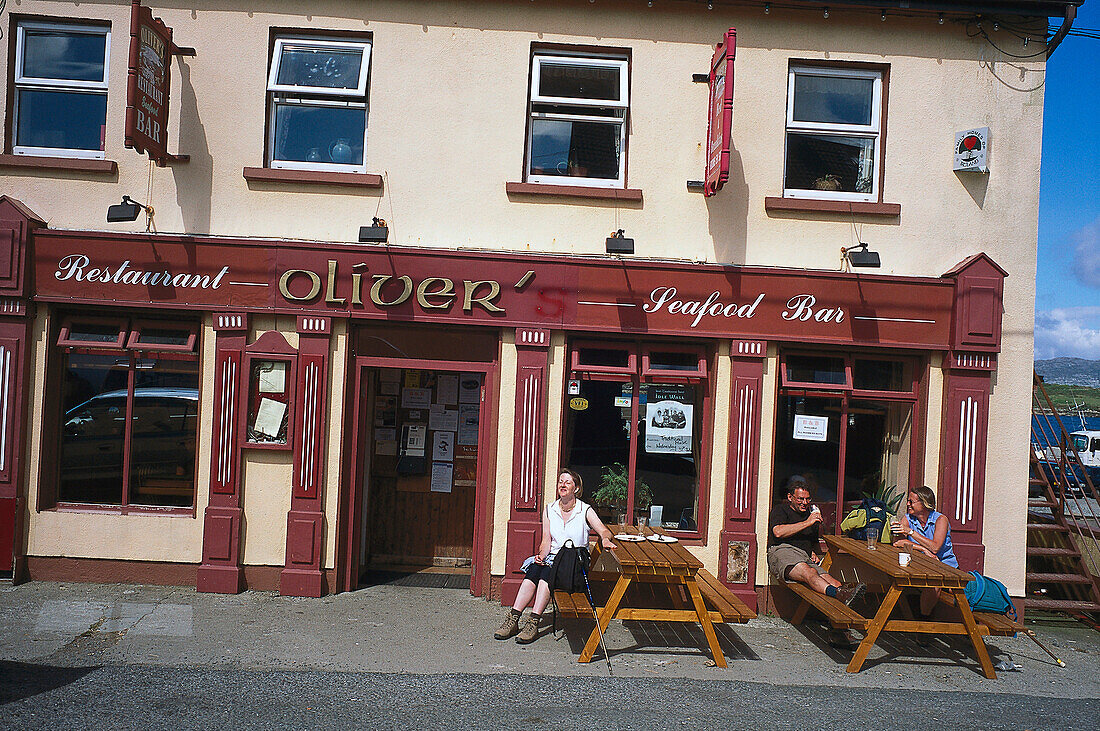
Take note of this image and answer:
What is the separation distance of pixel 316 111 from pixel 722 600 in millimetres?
6143

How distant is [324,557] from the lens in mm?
8094

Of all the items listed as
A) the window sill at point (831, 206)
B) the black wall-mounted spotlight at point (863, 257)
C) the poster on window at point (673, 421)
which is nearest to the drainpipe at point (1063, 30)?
the window sill at point (831, 206)

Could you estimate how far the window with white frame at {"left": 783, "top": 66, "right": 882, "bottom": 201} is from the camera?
8359 mm

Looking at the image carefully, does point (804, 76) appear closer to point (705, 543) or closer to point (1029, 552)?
point (705, 543)

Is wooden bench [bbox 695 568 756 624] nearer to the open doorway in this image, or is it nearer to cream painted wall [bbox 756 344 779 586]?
cream painted wall [bbox 756 344 779 586]

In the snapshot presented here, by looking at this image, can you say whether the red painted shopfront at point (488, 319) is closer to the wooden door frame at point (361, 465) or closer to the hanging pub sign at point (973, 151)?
the wooden door frame at point (361, 465)

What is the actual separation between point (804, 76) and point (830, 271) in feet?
6.82

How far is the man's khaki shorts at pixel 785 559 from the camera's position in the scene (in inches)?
292

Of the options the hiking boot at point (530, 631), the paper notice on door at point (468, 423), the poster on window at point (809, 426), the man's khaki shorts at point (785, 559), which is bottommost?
the hiking boot at point (530, 631)

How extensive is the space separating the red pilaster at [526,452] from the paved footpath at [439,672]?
0.58 meters

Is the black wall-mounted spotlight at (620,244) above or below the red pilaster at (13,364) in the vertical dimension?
above

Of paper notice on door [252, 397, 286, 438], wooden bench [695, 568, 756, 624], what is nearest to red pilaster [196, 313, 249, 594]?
paper notice on door [252, 397, 286, 438]

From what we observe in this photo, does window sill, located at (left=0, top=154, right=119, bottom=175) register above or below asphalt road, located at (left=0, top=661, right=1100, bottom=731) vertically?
above

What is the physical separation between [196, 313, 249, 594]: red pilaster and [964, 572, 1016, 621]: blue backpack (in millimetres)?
6778
